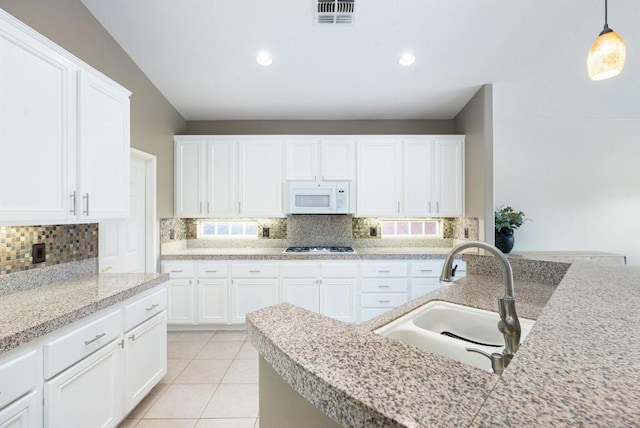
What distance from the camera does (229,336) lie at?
10.1 ft

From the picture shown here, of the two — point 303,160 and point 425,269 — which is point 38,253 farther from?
point 425,269

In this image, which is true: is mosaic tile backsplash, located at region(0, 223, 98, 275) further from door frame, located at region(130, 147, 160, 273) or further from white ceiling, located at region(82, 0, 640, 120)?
white ceiling, located at region(82, 0, 640, 120)

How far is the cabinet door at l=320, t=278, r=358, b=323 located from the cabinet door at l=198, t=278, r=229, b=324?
114cm

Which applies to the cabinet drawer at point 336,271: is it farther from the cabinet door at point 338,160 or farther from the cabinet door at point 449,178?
the cabinet door at point 449,178

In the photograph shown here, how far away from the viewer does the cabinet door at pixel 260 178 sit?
3.43 meters

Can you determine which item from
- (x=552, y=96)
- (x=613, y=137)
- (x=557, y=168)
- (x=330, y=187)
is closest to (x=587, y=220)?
(x=557, y=168)

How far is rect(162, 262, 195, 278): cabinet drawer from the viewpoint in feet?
10.1

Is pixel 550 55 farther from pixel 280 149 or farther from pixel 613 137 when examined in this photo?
pixel 280 149

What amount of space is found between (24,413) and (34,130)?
4.19ft

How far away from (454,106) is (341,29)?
6.21ft

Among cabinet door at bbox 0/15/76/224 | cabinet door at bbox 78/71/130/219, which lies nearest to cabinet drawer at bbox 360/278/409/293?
cabinet door at bbox 78/71/130/219

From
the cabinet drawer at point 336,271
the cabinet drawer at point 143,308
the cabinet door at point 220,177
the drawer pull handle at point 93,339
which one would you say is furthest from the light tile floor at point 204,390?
the cabinet door at point 220,177

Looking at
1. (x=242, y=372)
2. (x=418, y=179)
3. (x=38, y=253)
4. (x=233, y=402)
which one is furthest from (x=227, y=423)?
(x=418, y=179)

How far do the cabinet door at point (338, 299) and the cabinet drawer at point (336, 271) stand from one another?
7cm
